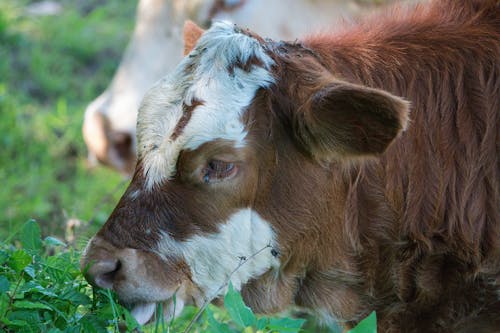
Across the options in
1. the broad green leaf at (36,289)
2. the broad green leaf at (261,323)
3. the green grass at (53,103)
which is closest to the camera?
the broad green leaf at (261,323)

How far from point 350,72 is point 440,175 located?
52cm

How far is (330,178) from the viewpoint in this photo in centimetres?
346

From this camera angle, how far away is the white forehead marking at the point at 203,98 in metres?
3.23

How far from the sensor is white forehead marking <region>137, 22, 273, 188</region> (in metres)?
3.23

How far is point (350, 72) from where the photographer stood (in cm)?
358

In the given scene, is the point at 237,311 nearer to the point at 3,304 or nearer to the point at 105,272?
the point at 105,272

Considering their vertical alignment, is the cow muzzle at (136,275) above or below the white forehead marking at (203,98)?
below

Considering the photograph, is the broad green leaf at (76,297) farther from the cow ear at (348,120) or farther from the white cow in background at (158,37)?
the white cow in background at (158,37)

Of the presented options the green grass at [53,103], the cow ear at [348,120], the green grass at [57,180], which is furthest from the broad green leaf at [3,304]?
the green grass at [53,103]

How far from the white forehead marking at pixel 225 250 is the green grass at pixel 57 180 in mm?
175

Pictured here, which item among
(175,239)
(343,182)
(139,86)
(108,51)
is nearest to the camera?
(175,239)

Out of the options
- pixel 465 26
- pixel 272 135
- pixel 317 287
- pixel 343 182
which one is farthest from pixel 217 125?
pixel 465 26

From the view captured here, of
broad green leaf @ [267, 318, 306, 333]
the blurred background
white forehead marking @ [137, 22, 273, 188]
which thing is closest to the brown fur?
white forehead marking @ [137, 22, 273, 188]

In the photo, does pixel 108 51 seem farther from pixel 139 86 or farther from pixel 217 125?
pixel 217 125
